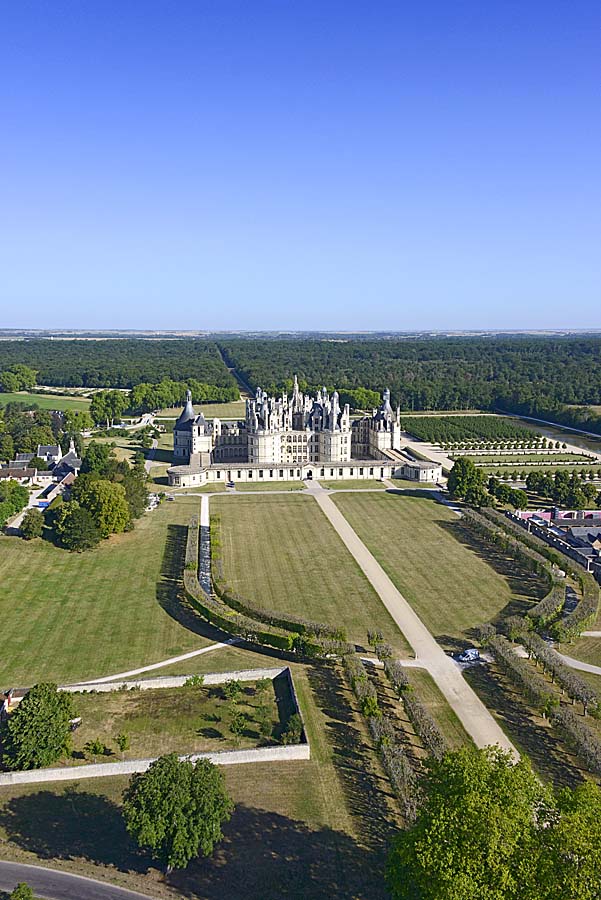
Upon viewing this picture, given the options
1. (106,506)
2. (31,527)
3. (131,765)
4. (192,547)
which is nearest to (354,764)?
(131,765)

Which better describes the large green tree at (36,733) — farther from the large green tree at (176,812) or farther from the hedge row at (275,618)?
the hedge row at (275,618)

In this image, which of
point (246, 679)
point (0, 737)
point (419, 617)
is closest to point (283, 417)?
point (419, 617)

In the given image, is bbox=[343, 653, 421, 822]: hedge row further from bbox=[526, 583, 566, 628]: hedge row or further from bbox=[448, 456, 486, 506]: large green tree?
bbox=[448, 456, 486, 506]: large green tree

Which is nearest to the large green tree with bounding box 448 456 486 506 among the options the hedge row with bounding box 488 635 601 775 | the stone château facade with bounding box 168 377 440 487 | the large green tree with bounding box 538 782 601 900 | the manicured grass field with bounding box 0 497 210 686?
the stone château facade with bounding box 168 377 440 487

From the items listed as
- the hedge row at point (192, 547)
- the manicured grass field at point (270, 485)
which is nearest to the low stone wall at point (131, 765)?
the hedge row at point (192, 547)

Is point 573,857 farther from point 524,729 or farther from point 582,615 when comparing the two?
point 582,615

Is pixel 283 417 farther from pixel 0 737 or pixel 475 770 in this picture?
pixel 475 770
